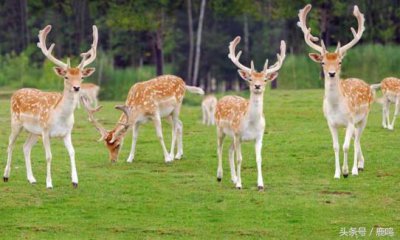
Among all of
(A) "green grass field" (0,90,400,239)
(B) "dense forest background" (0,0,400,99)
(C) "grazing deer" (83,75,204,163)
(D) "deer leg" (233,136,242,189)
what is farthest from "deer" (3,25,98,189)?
(B) "dense forest background" (0,0,400,99)

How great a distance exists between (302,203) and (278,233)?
1.38m

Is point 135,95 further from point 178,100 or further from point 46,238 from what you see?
point 46,238

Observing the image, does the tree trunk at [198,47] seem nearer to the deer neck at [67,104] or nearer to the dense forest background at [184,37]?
the dense forest background at [184,37]

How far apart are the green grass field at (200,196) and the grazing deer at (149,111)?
1.03 ft

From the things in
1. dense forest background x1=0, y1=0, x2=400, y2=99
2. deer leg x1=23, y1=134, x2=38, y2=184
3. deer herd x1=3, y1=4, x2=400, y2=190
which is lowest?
dense forest background x1=0, y1=0, x2=400, y2=99

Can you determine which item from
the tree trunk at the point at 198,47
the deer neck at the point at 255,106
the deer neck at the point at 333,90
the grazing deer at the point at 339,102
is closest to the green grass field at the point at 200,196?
the grazing deer at the point at 339,102

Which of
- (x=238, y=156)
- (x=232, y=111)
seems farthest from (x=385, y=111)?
(x=238, y=156)

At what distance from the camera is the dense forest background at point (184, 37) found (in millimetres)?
37531

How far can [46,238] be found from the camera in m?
12.5

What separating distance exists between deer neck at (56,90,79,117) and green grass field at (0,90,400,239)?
1005 millimetres

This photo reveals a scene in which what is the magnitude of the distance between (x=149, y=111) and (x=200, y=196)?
4112 millimetres

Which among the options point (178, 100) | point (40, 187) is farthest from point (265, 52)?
point (40, 187)

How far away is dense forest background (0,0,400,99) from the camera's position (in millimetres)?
37531

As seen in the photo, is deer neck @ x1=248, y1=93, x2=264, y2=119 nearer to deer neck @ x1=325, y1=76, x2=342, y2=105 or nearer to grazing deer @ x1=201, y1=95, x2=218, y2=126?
deer neck @ x1=325, y1=76, x2=342, y2=105
